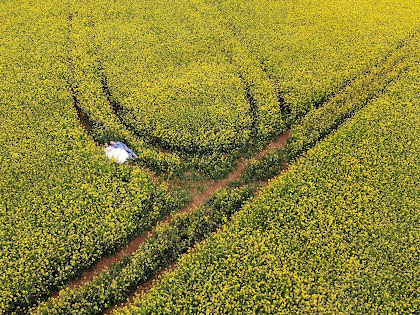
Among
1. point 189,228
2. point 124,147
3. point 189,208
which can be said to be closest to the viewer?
point 189,228

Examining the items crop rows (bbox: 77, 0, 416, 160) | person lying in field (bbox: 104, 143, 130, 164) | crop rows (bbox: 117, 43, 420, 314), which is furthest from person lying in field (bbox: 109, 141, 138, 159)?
crop rows (bbox: 117, 43, 420, 314)

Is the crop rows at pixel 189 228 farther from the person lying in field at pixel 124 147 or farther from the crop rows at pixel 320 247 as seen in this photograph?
the person lying in field at pixel 124 147

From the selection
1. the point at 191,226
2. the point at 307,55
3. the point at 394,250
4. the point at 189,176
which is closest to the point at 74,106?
the point at 189,176

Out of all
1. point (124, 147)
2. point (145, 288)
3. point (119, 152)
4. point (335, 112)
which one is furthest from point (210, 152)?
point (335, 112)

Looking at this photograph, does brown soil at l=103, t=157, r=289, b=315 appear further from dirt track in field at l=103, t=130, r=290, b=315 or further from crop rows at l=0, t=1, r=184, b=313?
crop rows at l=0, t=1, r=184, b=313

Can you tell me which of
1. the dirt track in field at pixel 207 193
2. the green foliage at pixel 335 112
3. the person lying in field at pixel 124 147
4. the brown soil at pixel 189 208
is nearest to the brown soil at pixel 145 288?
the dirt track in field at pixel 207 193

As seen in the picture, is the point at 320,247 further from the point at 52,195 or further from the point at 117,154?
the point at 52,195
